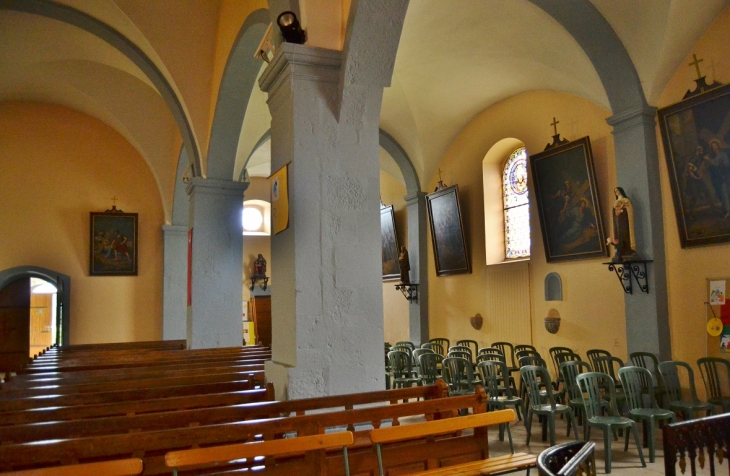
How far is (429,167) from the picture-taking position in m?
11.6

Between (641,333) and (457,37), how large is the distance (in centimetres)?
470

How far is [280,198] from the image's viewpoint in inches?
164

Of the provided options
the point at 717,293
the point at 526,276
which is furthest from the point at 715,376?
the point at 526,276

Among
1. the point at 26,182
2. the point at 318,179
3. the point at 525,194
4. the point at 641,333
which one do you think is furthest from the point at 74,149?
the point at 641,333

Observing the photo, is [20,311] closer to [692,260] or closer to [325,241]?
[325,241]

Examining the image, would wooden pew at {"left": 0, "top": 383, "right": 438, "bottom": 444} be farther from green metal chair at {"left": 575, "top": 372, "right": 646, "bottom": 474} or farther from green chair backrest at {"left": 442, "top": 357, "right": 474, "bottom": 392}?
green chair backrest at {"left": 442, "top": 357, "right": 474, "bottom": 392}

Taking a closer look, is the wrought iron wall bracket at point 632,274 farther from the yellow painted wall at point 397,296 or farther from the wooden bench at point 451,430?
the yellow painted wall at point 397,296

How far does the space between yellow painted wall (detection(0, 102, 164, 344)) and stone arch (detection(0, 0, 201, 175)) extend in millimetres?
5346

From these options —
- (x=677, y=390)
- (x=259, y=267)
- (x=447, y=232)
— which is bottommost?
(x=677, y=390)

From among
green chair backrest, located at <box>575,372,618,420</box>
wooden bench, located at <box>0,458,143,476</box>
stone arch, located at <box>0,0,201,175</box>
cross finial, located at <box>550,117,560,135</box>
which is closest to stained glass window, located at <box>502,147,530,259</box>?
cross finial, located at <box>550,117,560,135</box>

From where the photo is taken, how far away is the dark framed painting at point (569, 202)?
7.92 m

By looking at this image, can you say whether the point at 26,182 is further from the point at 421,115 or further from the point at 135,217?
the point at 421,115

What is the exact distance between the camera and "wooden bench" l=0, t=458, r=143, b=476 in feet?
7.68

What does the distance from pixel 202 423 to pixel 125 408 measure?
71cm
